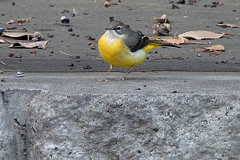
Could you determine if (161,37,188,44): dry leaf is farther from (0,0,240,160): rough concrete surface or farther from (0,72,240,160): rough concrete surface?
(0,72,240,160): rough concrete surface

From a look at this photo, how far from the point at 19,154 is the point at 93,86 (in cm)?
77

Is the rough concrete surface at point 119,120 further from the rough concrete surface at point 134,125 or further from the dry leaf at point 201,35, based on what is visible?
the dry leaf at point 201,35

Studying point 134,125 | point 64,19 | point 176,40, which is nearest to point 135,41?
point 134,125

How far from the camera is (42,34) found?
20.9 ft

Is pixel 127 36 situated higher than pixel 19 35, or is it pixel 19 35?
pixel 127 36

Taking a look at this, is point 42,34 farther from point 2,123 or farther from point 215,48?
point 2,123

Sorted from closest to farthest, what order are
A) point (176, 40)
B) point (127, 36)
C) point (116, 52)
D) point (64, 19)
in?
point (116, 52)
point (127, 36)
point (176, 40)
point (64, 19)

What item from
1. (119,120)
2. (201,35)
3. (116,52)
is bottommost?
(201,35)

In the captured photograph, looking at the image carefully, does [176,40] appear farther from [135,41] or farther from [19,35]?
[19,35]

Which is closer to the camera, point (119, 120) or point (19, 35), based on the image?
point (119, 120)

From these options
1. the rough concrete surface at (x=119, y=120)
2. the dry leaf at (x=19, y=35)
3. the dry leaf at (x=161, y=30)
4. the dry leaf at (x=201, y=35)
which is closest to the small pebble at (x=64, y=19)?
the dry leaf at (x=19, y=35)

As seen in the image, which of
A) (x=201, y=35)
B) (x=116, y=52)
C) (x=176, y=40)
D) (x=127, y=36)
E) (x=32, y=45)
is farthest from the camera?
(x=201, y=35)

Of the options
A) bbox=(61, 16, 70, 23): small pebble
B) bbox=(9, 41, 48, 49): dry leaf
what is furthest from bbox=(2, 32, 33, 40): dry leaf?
bbox=(61, 16, 70, 23): small pebble

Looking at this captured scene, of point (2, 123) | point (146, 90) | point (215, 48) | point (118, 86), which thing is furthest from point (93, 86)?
point (215, 48)
